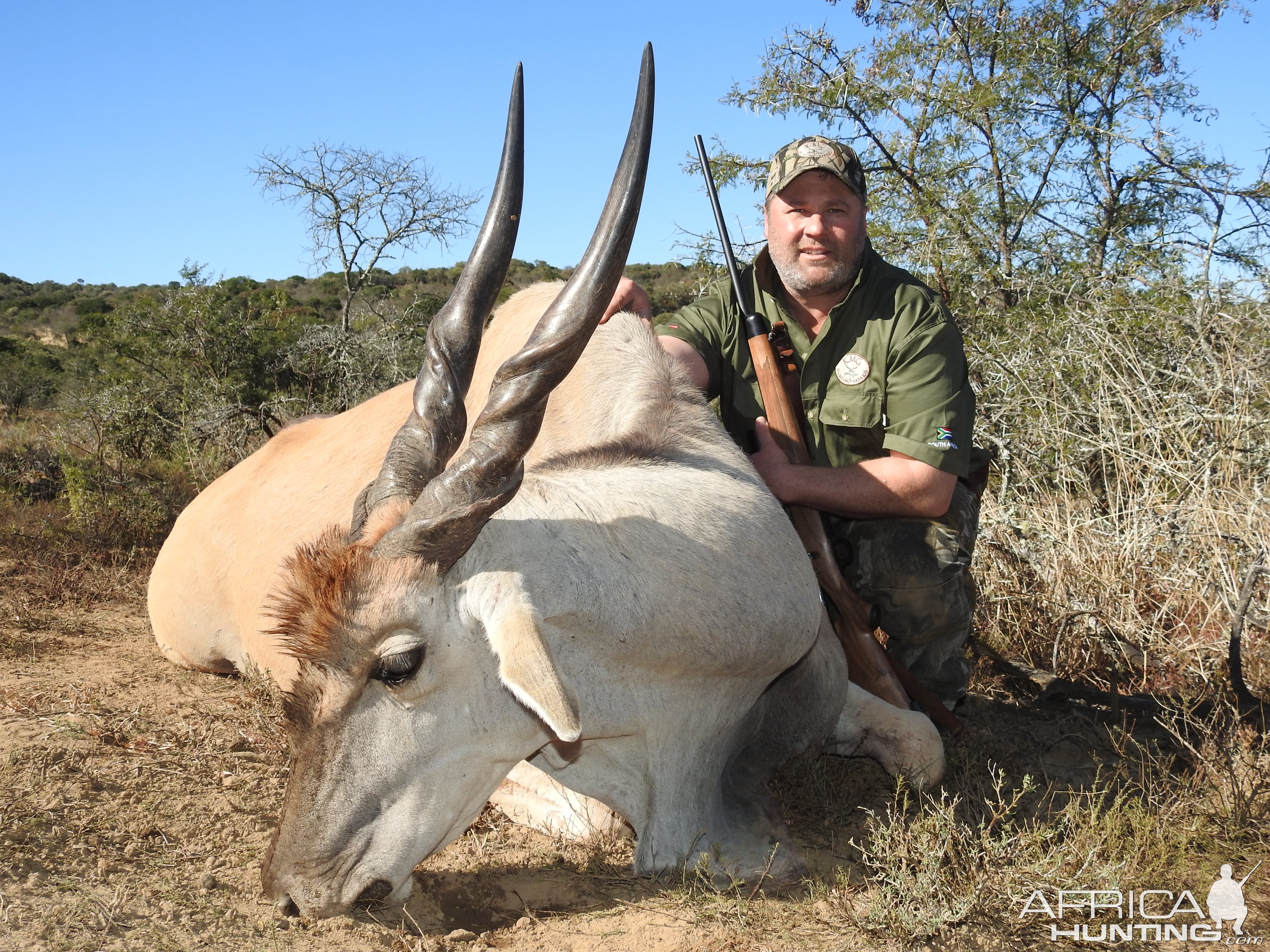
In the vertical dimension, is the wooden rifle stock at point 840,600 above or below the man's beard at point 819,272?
below

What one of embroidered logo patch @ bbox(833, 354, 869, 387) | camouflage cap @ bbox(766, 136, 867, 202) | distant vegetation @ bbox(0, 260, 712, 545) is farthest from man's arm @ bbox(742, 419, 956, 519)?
distant vegetation @ bbox(0, 260, 712, 545)

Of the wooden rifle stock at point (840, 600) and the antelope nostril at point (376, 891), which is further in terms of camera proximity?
the wooden rifle stock at point (840, 600)

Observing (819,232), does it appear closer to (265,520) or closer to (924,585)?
(924,585)

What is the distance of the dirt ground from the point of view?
2369 mm

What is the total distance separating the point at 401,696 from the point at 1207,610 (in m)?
3.82

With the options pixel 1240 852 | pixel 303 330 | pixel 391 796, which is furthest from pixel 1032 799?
pixel 303 330

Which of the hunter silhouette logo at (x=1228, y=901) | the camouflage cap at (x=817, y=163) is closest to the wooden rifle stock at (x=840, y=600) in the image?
the camouflage cap at (x=817, y=163)

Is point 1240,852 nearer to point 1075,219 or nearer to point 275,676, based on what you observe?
point 275,676

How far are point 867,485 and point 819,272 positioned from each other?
36.6 inches

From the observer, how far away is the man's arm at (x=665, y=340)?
13.1 ft

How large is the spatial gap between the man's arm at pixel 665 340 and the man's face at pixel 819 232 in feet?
1.63

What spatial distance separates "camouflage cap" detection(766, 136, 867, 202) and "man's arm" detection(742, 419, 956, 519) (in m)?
1.14
